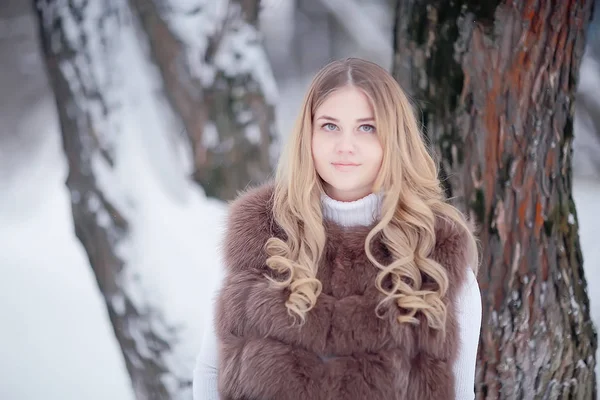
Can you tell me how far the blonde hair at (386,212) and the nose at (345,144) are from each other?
8 centimetres

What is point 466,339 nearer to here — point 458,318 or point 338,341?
point 458,318

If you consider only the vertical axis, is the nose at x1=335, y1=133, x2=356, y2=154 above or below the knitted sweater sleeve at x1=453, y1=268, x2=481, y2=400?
above

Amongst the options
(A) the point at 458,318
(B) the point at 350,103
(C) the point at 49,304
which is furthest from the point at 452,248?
(C) the point at 49,304

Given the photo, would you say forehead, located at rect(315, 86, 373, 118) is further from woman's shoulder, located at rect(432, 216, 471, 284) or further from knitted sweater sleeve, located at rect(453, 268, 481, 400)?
knitted sweater sleeve, located at rect(453, 268, 481, 400)

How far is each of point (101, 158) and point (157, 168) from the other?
9.0 inches

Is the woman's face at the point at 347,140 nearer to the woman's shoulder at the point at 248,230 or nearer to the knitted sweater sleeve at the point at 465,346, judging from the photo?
the woman's shoulder at the point at 248,230

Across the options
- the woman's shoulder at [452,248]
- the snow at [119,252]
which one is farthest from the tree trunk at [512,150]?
the snow at [119,252]

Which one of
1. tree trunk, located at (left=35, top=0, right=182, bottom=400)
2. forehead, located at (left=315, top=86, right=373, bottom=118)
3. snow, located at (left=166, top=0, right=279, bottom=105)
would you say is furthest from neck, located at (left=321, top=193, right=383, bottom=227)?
tree trunk, located at (left=35, top=0, right=182, bottom=400)

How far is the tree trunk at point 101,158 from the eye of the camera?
2297 millimetres

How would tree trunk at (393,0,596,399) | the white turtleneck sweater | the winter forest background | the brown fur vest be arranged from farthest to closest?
the winter forest background, tree trunk at (393,0,596,399), the white turtleneck sweater, the brown fur vest

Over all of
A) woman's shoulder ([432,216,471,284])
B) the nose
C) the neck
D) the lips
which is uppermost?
the nose

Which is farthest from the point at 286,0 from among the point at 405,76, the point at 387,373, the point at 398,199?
the point at 387,373

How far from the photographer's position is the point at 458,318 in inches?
60.3

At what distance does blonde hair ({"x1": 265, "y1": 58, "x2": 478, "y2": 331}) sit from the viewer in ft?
4.89
